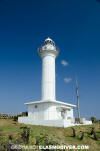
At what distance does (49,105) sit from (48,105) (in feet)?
0.52

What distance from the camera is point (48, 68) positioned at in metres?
28.8

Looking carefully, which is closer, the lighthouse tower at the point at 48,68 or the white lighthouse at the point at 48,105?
the white lighthouse at the point at 48,105

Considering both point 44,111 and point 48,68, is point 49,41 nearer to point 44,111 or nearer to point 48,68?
point 48,68

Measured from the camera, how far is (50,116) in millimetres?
24156

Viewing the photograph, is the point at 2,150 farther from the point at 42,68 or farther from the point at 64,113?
the point at 42,68

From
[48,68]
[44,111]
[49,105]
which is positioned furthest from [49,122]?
[48,68]

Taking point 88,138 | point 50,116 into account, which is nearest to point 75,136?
point 88,138

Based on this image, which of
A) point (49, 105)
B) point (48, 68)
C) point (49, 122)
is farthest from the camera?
point (48, 68)

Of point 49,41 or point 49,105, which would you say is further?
point 49,41

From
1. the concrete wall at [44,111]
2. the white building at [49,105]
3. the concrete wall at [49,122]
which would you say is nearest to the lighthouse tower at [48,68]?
the white building at [49,105]

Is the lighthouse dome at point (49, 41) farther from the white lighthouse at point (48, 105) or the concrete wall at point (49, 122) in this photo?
the concrete wall at point (49, 122)

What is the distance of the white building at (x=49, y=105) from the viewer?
23656 millimetres

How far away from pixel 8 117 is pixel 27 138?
19.0 metres

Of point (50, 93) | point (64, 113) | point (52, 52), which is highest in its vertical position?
point (52, 52)
